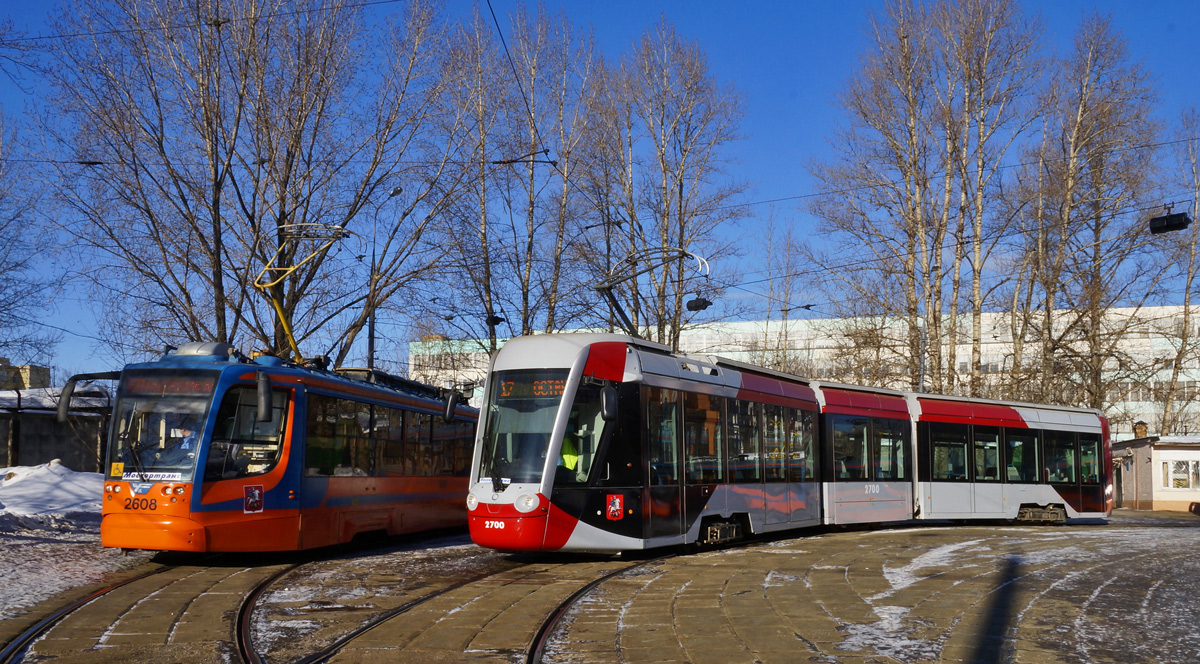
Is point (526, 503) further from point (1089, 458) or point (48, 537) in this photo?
point (1089, 458)

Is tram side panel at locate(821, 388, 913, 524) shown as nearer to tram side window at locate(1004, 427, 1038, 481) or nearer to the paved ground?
tram side window at locate(1004, 427, 1038, 481)

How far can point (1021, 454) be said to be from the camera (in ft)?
74.5

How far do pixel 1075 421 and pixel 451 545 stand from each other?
15536 millimetres

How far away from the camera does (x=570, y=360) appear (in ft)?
42.5

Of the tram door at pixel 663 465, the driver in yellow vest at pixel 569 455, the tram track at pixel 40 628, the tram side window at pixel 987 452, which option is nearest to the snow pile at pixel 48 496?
the tram track at pixel 40 628

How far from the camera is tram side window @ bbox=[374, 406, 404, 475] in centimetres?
1580

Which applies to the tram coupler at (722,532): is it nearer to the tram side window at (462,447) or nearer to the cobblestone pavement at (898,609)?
→ the cobblestone pavement at (898,609)

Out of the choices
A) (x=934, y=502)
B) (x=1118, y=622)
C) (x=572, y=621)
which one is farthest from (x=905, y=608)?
(x=934, y=502)

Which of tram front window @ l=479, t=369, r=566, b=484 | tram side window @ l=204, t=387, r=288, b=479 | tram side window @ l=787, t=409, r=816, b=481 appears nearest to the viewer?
tram side window @ l=204, t=387, r=288, b=479

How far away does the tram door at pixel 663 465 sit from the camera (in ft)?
44.7

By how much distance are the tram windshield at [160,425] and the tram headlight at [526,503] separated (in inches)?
152

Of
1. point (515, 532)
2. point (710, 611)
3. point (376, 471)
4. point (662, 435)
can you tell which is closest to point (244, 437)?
point (376, 471)

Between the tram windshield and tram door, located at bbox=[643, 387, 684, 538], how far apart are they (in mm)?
5630

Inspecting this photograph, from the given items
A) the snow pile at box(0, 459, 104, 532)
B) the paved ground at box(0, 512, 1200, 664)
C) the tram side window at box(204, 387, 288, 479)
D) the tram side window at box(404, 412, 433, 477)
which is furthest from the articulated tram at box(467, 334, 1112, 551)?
the snow pile at box(0, 459, 104, 532)
